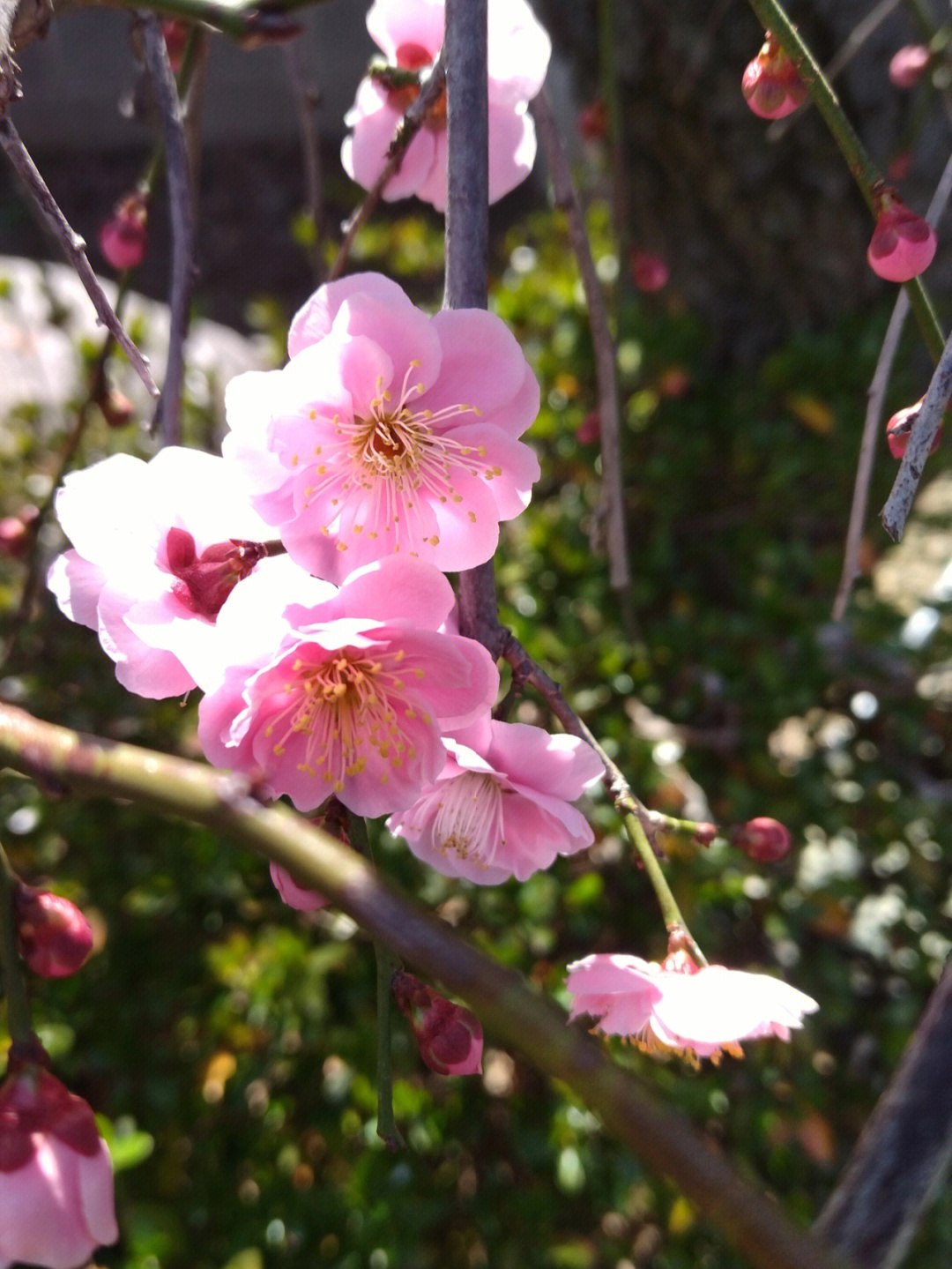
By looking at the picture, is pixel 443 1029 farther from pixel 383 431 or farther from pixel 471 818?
pixel 383 431

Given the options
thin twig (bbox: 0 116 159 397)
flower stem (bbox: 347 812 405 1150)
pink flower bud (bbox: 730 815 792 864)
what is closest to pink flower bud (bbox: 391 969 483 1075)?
flower stem (bbox: 347 812 405 1150)

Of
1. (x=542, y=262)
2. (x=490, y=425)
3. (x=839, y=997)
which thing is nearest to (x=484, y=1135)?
(x=839, y=997)

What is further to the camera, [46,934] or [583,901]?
[583,901]

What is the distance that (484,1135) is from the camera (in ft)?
5.00

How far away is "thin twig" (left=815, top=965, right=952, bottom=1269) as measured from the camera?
2.61ft

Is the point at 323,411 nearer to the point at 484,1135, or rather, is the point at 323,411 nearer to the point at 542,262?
the point at 484,1135

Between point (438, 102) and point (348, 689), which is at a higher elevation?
point (438, 102)

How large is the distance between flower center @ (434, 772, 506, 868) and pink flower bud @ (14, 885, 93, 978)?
0.27 m

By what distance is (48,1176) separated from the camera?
542mm

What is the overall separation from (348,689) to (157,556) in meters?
0.15

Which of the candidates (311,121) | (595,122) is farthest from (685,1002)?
(595,122)

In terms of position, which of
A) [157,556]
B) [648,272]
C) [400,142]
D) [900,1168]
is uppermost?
[648,272]

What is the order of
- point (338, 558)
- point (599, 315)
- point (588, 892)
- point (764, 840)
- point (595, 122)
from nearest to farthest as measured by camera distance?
point (338, 558) → point (764, 840) → point (599, 315) → point (588, 892) → point (595, 122)

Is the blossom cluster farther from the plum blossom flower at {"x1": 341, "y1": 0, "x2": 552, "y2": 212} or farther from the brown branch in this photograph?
the plum blossom flower at {"x1": 341, "y1": 0, "x2": 552, "y2": 212}
